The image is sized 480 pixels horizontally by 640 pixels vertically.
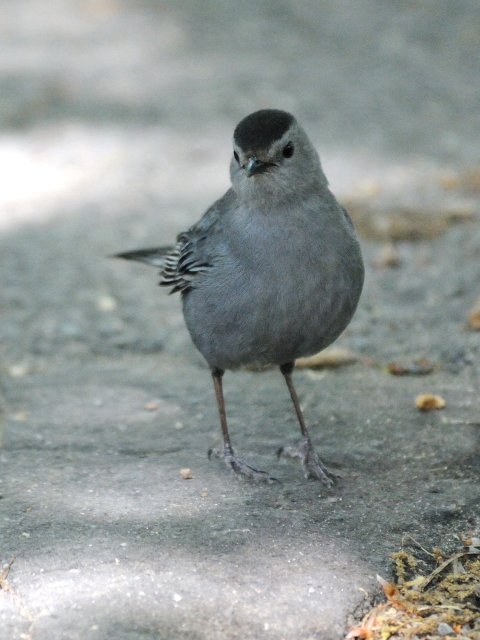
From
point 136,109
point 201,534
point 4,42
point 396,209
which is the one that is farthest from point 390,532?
point 4,42

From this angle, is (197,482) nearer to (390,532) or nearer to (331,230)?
(390,532)

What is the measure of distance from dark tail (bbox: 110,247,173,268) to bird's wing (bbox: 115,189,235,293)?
0.24 m

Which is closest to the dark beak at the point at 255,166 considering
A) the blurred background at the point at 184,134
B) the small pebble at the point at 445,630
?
the blurred background at the point at 184,134

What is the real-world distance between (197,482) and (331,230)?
4.43ft

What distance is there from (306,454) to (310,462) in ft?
0.26

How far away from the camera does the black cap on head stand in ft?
12.9

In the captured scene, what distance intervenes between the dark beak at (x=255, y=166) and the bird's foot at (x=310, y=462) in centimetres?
138

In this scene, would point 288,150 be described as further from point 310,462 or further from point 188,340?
point 188,340

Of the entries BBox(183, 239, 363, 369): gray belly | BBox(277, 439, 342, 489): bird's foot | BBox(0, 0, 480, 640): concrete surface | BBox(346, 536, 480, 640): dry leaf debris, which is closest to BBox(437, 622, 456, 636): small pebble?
BBox(346, 536, 480, 640): dry leaf debris

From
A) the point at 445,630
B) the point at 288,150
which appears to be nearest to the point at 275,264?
the point at 288,150

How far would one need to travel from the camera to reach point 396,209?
23.5 ft

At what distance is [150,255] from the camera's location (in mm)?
5305

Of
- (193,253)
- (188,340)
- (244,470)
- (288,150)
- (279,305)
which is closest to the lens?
(279,305)

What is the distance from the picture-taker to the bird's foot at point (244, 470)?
4168 mm
